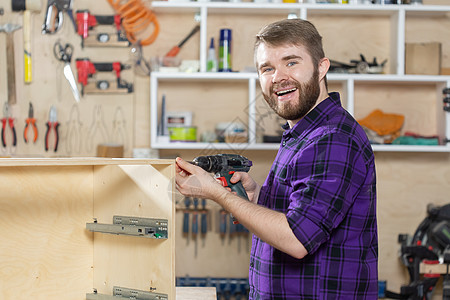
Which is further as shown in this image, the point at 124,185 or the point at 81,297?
the point at 81,297

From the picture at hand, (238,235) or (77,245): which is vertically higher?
(77,245)

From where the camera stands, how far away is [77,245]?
1724mm

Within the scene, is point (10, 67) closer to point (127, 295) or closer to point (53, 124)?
point (53, 124)

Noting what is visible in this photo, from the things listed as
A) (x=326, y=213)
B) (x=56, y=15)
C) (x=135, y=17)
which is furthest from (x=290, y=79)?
(x=56, y=15)

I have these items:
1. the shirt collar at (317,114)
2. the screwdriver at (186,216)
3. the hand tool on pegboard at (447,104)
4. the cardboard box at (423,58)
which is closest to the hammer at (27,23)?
the screwdriver at (186,216)

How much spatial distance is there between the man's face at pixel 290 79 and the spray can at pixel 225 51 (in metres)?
1.42

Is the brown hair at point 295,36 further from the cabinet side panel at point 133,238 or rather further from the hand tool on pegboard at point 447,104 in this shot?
the hand tool on pegboard at point 447,104

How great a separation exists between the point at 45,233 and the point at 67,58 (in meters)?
1.62

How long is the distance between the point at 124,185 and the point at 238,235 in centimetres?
161

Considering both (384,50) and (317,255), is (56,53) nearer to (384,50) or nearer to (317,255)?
(384,50)

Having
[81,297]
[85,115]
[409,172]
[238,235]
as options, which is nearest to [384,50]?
[409,172]

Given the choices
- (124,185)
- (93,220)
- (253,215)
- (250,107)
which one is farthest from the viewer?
(250,107)

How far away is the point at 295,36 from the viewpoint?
148 centimetres

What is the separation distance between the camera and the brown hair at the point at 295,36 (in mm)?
1479
